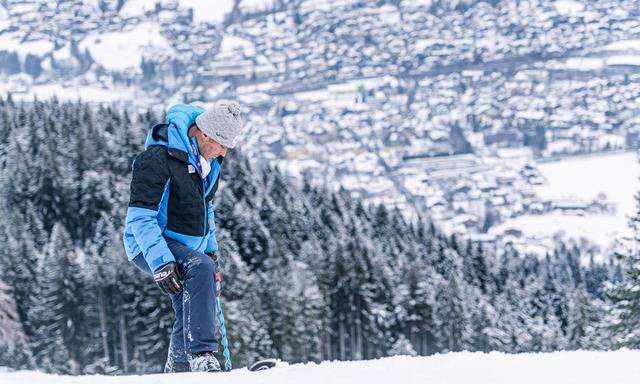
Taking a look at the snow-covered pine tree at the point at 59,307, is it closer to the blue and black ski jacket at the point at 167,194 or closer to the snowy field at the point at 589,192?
the blue and black ski jacket at the point at 167,194

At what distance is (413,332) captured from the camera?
42438mm

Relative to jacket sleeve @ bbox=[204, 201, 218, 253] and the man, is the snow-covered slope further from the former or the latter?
jacket sleeve @ bbox=[204, 201, 218, 253]

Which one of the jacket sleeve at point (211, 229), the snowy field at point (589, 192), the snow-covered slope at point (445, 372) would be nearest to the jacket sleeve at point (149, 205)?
the jacket sleeve at point (211, 229)

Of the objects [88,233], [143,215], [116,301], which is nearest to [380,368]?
[143,215]

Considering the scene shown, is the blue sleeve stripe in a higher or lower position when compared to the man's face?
lower

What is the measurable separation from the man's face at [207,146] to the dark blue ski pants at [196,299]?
569 millimetres

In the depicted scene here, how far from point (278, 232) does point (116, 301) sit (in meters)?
16.6

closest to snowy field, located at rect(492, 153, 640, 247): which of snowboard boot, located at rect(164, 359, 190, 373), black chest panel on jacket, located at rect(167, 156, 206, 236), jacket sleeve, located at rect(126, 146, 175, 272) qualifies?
snowboard boot, located at rect(164, 359, 190, 373)

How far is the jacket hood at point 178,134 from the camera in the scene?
193 inches

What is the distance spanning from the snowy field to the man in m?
134

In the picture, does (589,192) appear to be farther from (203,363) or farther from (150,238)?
(150,238)

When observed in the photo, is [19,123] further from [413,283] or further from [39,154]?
[413,283]

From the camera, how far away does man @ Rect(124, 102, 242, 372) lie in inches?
189

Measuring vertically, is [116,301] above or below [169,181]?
below
